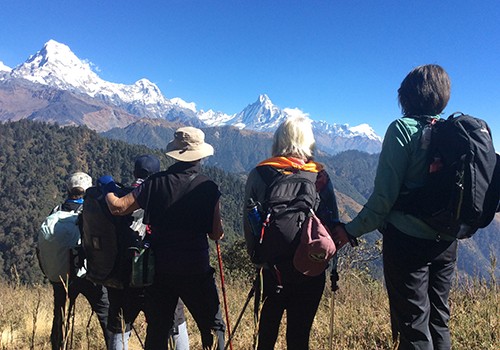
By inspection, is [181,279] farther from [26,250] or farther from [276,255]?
[26,250]

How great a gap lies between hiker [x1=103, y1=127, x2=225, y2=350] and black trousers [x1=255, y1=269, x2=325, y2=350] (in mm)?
505

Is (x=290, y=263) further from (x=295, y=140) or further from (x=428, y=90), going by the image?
(x=428, y=90)

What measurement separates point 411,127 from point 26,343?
4.30m

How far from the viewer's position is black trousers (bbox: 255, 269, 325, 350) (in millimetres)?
2332

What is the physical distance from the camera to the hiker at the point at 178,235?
101 inches

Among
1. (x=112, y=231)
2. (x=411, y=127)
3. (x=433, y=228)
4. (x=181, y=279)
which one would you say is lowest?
(x=181, y=279)

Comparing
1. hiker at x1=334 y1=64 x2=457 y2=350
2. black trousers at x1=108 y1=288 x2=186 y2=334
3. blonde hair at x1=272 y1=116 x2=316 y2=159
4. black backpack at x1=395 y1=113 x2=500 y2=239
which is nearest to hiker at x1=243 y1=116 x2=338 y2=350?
blonde hair at x1=272 y1=116 x2=316 y2=159

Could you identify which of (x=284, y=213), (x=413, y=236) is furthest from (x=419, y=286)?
(x=284, y=213)

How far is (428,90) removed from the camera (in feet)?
7.38

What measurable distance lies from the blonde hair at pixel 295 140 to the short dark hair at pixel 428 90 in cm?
68

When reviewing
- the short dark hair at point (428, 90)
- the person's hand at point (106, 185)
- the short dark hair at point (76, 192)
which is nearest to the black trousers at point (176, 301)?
the person's hand at point (106, 185)

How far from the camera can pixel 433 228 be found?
209 centimetres

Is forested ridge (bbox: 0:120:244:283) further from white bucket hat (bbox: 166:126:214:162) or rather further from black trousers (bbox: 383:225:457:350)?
black trousers (bbox: 383:225:457:350)

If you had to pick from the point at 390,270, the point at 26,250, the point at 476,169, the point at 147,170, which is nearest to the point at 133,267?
the point at 147,170
